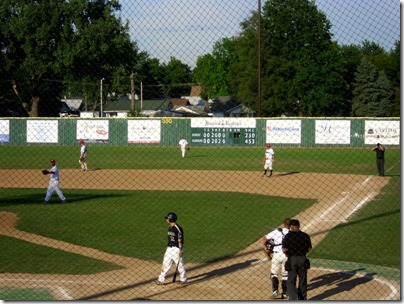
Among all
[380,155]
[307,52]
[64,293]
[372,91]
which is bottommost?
[64,293]

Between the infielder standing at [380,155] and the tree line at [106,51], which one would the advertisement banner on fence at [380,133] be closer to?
the infielder standing at [380,155]

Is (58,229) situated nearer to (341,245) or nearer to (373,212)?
(341,245)

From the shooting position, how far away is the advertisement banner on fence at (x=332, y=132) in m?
41.7

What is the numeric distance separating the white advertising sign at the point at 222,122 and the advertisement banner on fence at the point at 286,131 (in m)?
1.60

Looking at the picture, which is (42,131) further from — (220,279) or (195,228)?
(220,279)

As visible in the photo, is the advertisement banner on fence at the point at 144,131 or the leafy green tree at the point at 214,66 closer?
the leafy green tree at the point at 214,66

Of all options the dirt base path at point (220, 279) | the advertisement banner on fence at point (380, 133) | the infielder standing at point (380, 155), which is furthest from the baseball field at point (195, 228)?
the advertisement banner on fence at point (380, 133)

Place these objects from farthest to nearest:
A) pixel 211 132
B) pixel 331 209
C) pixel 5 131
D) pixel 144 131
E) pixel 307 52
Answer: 1. pixel 144 131
2. pixel 211 132
3. pixel 5 131
4. pixel 331 209
5. pixel 307 52

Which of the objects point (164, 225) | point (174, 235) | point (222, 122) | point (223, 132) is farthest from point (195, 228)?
point (222, 122)

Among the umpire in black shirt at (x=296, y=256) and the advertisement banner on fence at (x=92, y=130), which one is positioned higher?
the advertisement banner on fence at (x=92, y=130)

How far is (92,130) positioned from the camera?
4916 centimetres

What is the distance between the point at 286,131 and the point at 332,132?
350cm

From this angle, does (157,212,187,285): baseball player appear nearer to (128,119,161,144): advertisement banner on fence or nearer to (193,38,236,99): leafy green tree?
(193,38,236,99): leafy green tree

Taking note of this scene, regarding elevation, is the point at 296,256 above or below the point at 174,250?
above
